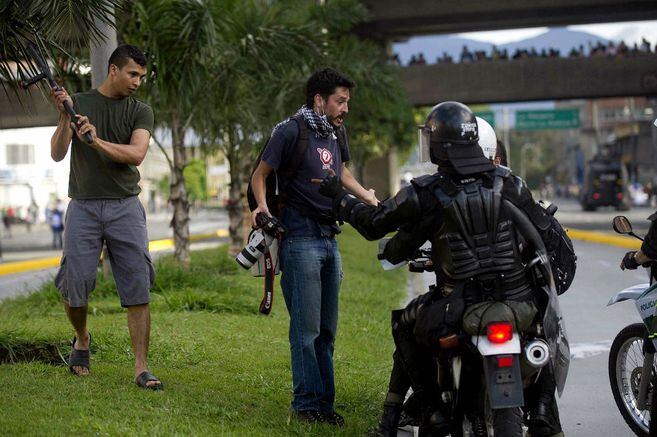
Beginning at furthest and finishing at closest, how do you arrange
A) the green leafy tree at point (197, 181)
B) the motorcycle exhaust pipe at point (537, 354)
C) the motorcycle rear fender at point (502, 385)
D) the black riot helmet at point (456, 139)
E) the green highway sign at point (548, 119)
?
1. the green leafy tree at point (197, 181)
2. the green highway sign at point (548, 119)
3. the black riot helmet at point (456, 139)
4. the motorcycle exhaust pipe at point (537, 354)
5. the motorcycle rear fender at point (502, 385)

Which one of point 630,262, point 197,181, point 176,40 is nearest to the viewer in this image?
point 630,262

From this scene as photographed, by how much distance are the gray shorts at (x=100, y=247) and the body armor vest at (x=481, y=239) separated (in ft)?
7.19

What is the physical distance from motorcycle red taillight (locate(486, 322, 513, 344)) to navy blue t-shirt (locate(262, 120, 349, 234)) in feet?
5.65

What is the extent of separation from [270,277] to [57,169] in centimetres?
7629

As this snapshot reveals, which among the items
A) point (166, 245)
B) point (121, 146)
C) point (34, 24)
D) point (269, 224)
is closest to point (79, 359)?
point (121, 146)

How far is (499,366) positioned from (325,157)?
1997 millimetres

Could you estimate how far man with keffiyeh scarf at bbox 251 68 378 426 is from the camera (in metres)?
6.01

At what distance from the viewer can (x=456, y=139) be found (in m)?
4.88

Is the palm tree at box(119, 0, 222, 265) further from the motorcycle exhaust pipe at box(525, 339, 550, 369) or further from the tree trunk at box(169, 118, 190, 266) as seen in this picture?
the motorcycle exhaust pipe at box(525, 339, 550, 369)

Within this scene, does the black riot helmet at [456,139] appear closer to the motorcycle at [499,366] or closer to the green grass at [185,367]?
the motorcycle at [499,366]

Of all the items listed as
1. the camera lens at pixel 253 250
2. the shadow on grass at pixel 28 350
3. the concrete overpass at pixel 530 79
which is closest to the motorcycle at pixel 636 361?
the camera lens at pixel 253 250

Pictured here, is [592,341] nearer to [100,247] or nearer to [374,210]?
[100,247]

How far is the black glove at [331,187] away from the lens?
5.34 metres

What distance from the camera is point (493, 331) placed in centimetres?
454
